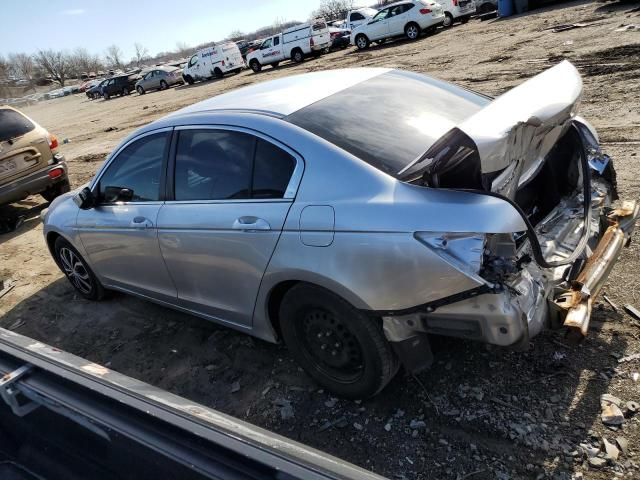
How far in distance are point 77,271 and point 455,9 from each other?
24864 millimetres

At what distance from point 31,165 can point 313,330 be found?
6787 millimetres

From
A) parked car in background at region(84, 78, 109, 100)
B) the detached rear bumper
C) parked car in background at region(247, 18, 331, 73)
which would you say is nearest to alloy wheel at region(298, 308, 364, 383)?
the detached rear bumper

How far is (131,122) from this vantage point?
1875 cm

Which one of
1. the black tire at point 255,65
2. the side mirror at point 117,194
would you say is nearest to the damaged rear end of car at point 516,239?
the side mirror at point 117,194

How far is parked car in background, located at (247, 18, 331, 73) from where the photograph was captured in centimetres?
2738

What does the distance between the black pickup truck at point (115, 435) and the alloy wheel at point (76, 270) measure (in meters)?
2.53

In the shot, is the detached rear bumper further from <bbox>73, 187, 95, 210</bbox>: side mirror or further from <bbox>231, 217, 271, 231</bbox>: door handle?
<bbox>73, 187, 95, 210</bbox>: side mirror

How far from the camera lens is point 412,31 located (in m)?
24.2

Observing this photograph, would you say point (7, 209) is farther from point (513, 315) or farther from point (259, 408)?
point (513, 315)

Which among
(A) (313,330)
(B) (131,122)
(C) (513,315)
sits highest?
(C) (513,315)

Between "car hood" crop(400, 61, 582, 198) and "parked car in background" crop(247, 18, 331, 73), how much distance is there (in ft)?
86.4

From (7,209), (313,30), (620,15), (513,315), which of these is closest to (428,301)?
(513,315)

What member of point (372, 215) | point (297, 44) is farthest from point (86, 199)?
point (297, 44)

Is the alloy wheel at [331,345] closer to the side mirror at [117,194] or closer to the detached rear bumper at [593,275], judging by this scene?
the detached rear bumper at [593,275]
